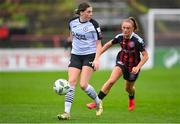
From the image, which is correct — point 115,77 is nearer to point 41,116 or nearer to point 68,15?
point 41,116

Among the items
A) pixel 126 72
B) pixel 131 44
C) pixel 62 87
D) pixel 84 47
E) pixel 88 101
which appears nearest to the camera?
pixel 62 87

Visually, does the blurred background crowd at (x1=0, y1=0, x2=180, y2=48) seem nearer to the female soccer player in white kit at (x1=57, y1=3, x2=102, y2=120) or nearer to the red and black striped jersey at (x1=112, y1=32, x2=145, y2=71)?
the red and black striped jersey at (x1=112, y1=32, x2=145, y2=71)

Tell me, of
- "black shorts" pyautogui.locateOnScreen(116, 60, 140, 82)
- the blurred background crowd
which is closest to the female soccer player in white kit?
"black shorts" pyautogui.locateOnScreen(116, 60, 140, 82)

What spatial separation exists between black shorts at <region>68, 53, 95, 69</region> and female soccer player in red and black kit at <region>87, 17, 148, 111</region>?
0.41 metres

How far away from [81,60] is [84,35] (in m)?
0.51

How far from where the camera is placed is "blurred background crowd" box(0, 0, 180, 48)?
121 feet

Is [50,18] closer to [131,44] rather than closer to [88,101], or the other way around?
[88,101]

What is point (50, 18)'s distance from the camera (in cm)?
4134

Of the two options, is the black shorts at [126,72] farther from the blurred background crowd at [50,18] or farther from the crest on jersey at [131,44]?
the blurred background crowd at [50,18]

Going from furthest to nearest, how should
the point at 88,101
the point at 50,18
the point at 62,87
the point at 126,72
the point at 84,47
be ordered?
the point at 50,18 < the point at 88,101 < the point at 126,72 < the point at 84,47 < the point at 62,87

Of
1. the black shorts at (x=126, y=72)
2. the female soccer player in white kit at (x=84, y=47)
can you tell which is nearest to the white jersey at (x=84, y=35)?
the female soccer player in white kit at (x=84, y=47)

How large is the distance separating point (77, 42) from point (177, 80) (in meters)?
13.0

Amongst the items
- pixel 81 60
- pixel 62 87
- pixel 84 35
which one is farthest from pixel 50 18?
pixel 62 87

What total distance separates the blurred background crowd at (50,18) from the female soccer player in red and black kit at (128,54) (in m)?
21.9
